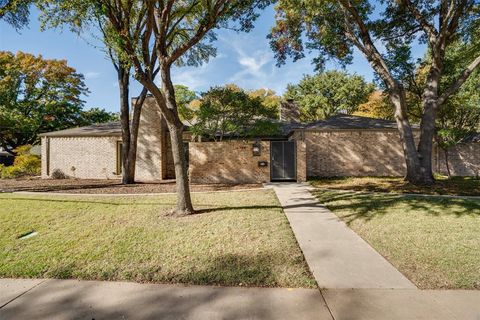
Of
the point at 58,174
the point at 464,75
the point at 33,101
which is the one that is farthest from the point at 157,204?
the point at 33,101

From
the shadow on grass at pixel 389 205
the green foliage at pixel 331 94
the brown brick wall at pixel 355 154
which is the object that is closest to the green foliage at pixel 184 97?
the brown brick wall at pixel 355 154

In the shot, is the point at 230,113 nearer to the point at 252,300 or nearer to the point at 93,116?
the point at 252,300

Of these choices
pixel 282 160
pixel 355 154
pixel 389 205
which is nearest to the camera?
pixel 389 205

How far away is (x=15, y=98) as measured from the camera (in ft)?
70.9

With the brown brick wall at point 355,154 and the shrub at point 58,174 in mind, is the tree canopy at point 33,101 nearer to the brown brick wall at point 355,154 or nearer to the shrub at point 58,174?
the shrub at point 58,174

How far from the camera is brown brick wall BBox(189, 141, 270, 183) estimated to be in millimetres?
11883

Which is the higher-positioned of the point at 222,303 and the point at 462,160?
the point at 462,160

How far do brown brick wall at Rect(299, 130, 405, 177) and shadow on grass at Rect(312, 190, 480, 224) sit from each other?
6.48 metres

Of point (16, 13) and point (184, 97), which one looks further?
point (184, 97)

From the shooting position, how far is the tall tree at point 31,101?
20000 millimetres

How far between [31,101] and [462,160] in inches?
1329

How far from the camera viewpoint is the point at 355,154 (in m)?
14.8

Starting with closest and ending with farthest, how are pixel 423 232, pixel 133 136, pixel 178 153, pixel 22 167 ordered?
pixel 423 232, pixel 178 153, pixel 133 136, pixel 22 167

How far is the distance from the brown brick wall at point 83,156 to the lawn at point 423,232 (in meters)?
12.9
